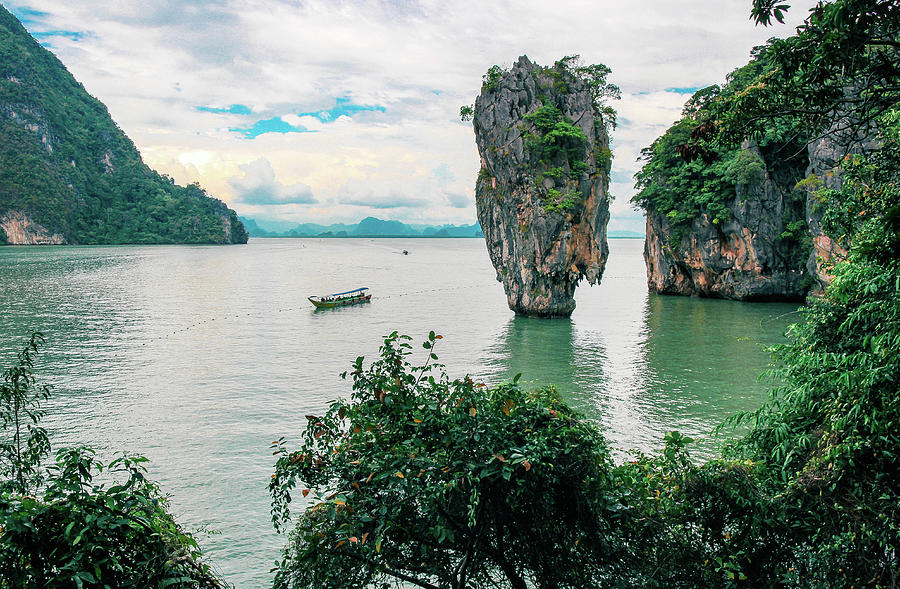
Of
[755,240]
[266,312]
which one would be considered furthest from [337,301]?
[755,240]

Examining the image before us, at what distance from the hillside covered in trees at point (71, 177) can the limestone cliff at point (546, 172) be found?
12993 cm

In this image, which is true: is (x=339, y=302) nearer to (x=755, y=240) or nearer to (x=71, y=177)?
(x=755, y=240)

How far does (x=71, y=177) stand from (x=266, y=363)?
145 meters

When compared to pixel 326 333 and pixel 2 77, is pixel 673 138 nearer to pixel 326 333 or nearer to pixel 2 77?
pixel 326 333

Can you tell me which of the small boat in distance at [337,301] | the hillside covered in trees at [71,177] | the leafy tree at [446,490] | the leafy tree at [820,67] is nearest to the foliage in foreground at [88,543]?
the leafy tree at [446,490]

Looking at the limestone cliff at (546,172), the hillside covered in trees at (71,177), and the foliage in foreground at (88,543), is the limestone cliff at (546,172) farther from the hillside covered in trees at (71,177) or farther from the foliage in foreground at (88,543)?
the hillside covered in trees at (71,177)

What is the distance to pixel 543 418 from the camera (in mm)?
5555

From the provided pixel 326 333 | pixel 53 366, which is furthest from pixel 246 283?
pixel 53 366

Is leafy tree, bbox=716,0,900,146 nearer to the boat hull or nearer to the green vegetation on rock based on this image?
the green vegetation on rock

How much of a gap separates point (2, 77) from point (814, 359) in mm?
189684

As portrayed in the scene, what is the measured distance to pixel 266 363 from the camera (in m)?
26.3

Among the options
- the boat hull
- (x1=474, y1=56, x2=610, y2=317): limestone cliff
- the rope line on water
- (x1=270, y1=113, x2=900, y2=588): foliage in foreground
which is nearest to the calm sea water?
the rope line on water

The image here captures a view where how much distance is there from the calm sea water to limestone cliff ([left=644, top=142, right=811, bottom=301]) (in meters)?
2.17

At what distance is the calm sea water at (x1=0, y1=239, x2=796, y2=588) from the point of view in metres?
14.7
